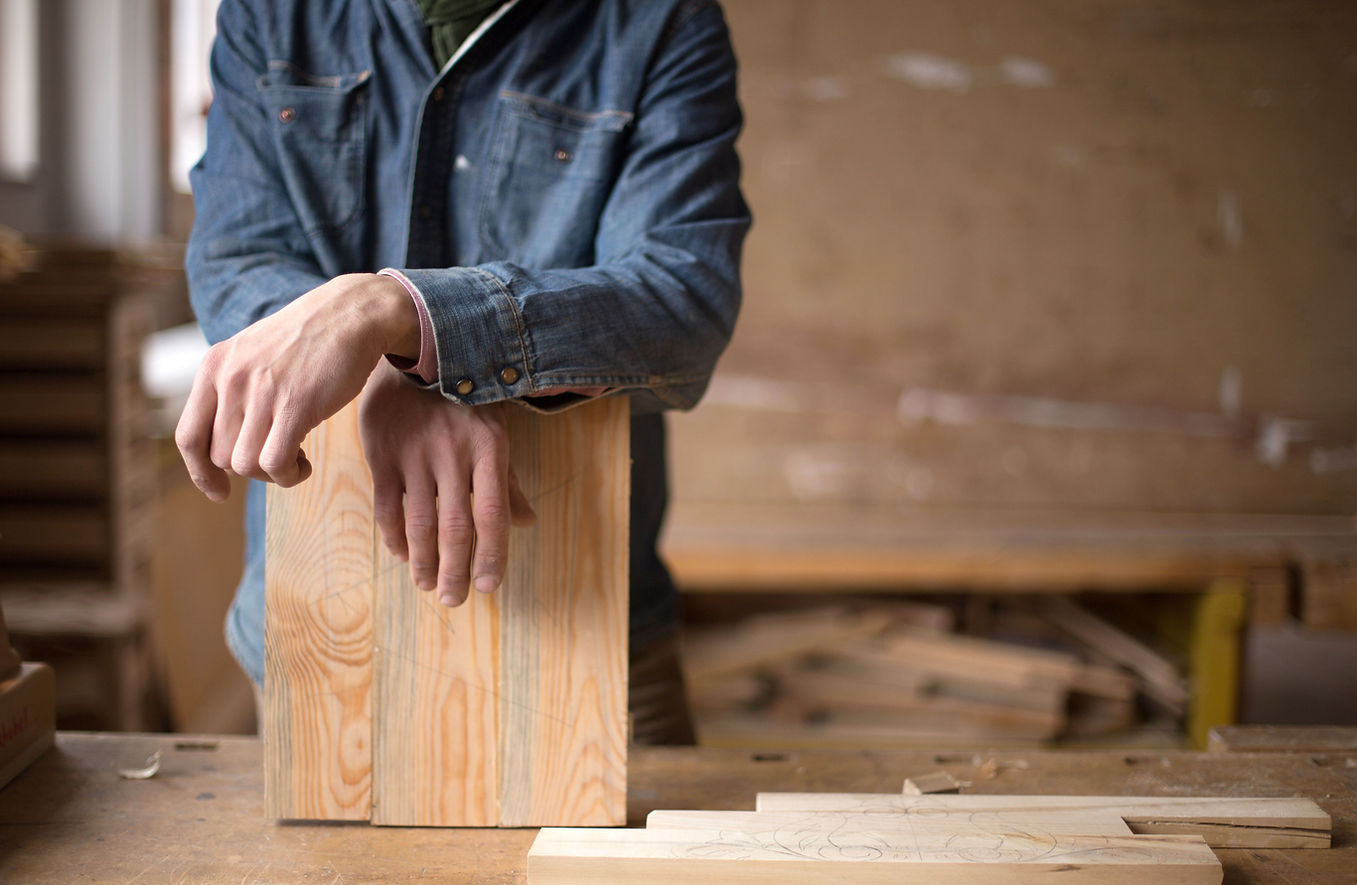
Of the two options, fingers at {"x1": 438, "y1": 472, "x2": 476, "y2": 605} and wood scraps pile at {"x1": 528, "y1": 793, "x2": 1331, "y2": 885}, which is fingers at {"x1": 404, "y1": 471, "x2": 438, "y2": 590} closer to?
fingers at {"x1": 438, "y1": 472, "x2": 476, "y2": 605}

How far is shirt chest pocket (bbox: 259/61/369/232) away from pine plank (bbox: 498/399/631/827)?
44 cm

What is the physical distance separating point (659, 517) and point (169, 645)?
6.83ft

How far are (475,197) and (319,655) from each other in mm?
570

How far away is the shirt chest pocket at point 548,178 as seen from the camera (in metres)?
1.33

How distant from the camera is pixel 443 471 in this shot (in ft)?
3.42

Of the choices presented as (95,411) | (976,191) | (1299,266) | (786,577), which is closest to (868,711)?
(786,577)

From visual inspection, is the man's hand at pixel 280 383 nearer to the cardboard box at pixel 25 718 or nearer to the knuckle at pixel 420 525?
the knuckle at pixel 420 525

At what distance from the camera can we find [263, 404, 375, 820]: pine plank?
1.11m

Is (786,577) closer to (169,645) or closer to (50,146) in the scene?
(169,645)

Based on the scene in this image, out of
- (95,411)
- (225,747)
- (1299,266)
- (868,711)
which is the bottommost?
(868,711)

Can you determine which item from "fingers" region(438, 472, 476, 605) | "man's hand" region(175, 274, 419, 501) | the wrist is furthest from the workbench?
the wrist

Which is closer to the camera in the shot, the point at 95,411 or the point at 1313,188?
the point at 95,411

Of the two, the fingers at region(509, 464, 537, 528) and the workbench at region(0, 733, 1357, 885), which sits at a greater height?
the fingers at region(509, 464, 537, 528)

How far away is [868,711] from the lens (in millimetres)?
3330
